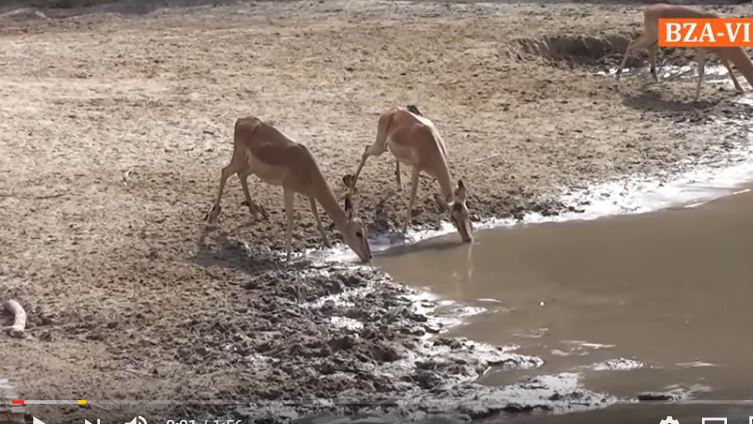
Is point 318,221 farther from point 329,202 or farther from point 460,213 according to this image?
point 460,213

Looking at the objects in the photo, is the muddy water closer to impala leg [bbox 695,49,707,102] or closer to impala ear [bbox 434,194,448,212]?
impala ear [bbox 434,194,448,212]

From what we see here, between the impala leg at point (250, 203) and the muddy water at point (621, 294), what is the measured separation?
3.28 feet

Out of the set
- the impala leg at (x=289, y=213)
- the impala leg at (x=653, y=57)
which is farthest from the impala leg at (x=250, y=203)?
the impala leg at (x=653, y=57)

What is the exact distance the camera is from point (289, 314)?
7.68 m

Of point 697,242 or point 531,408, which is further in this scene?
point 697,242

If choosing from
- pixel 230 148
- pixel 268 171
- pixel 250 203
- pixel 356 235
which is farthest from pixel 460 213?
pixel 230 148

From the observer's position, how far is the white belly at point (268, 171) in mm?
8750

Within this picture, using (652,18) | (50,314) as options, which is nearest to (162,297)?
(50,314)

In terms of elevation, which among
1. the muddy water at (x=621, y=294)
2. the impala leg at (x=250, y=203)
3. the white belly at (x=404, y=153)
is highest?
the white belly at (x=404, y=153)

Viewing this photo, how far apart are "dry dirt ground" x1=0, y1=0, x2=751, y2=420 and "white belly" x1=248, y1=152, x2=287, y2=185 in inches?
19.0

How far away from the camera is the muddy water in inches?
274

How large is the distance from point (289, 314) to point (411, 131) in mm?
2252

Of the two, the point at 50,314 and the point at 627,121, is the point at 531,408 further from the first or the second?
the point at 627,121

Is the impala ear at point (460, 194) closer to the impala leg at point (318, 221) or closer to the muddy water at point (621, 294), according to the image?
the muddy water at point (621, 294)
